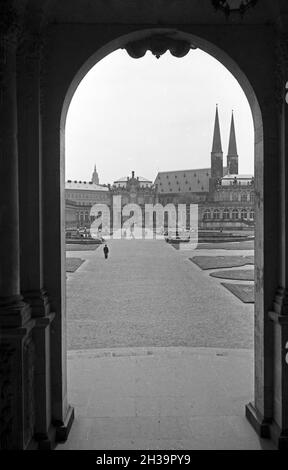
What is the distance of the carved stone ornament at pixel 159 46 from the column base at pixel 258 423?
173 inches

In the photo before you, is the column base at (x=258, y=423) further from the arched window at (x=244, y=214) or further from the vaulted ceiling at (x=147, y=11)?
the arched window at (x=244, y=214)

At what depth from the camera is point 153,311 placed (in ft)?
50.0

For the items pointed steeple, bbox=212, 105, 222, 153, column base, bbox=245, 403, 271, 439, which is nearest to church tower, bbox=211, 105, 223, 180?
pointed steeple, bbox=212, 105, 222, 153

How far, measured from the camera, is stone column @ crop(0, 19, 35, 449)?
468 cm

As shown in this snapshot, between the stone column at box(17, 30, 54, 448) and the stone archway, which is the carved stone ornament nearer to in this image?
the stone archway

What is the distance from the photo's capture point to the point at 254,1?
4141 mm

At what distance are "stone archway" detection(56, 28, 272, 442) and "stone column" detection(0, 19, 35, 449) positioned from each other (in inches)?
40.3

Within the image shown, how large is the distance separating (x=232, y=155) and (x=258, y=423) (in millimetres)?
130331

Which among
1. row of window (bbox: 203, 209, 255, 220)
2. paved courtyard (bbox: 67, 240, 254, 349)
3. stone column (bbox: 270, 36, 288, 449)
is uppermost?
row of window (bbox: 203, 209, 255, 220)

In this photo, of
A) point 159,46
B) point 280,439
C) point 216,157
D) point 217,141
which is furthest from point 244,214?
point 280,439

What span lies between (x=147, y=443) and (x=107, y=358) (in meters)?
3.74

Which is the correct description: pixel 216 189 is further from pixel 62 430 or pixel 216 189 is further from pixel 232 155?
pixel 62 430

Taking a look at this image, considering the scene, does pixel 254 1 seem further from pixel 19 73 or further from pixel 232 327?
pixel 232 327
